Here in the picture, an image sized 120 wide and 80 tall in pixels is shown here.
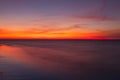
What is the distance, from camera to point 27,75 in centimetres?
477

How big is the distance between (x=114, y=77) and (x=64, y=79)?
3.55ft

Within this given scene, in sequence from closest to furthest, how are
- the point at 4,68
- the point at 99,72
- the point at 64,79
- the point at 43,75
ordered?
the point at 64,79 < the point at 43,75 < the point at 99,72 < the point at 4,68

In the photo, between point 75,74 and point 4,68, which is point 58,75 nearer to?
point 75,74

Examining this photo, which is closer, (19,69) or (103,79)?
(103,79)

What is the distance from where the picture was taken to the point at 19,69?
17.8 ft

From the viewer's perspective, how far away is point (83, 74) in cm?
503

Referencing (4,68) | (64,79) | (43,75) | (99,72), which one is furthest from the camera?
(4,68)

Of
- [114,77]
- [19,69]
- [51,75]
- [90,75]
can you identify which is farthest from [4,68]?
[114,77]

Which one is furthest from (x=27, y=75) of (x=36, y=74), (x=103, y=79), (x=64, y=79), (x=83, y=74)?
(x=103, y=79)

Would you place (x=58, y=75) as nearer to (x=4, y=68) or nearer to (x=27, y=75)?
(x=27, y=75)

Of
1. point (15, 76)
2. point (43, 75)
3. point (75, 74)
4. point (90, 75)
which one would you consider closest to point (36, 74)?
point (43, 75)

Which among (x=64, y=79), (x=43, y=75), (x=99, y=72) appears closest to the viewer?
(x=64, y=79)

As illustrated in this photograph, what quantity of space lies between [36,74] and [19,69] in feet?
2.41

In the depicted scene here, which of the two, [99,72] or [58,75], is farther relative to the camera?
[99,72]
